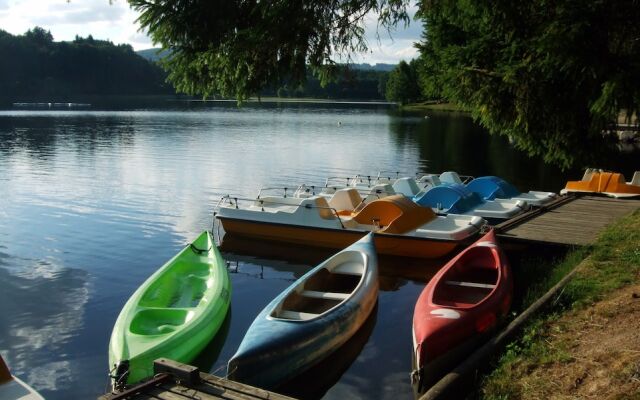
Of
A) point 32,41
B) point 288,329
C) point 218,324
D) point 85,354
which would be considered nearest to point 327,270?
point 218,324

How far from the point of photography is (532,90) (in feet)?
27.3

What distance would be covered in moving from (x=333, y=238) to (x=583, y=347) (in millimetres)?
10334

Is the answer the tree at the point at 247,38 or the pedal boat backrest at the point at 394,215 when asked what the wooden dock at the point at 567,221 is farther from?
the tree at the point at 247,38

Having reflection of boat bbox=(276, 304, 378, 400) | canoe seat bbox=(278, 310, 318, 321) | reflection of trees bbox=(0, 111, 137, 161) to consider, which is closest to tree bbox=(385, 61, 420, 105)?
reflection of trees bbox=(0, 111, 137, 161)

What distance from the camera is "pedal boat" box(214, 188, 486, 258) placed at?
15.5 metres

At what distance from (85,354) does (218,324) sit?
2288 millimetres

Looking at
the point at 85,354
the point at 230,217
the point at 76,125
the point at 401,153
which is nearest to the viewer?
the point at 85,354

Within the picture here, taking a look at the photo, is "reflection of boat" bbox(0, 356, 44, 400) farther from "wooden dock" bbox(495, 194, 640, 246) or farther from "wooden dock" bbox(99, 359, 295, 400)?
"wooden dock" bbox(495, 194, 640, 246)

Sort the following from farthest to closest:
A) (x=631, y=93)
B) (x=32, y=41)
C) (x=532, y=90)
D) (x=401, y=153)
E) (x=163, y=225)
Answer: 1. (x=32, y=41)
2. (x=401, y=153)
3. (x=163, y=225)
4. (x=532, y=90)
5. (x=631, y=93)

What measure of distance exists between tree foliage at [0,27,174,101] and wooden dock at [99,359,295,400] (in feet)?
478

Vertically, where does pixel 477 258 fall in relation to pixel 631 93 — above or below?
below

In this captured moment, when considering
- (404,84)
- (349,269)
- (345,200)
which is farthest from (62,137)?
(404,84)

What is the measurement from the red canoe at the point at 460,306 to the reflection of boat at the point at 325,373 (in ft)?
4.38

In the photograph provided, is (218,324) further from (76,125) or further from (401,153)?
(76,125)
